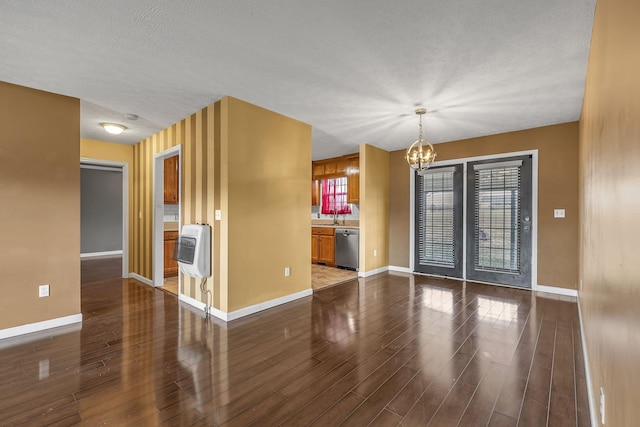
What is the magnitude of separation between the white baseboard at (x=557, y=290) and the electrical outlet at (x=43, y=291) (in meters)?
6.38

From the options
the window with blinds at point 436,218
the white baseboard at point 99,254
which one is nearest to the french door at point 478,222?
the window with blinds at point 436,218

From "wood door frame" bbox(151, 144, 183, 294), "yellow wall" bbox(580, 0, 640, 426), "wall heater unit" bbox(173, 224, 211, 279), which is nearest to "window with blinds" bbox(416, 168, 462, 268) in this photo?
"yellow wall" bbox(580, 0, 640, 426)

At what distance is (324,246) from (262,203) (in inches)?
124

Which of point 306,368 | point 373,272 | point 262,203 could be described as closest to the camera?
point 306,368

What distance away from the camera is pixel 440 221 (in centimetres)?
540

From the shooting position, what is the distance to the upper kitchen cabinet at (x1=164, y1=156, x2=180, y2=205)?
5602 mm

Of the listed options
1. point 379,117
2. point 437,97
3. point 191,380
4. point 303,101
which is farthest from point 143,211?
point 437,97

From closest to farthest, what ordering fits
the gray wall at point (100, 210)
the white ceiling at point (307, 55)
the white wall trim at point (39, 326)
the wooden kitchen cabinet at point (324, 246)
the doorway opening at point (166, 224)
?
1. the white ceiling at point (307, 55)
2. the white wall trim at point (39, 326)
3. the doorway opening at point (166, 224)
4. the wooden kitchen cabinet at point (324, 246)
5. the gray wall at point (100, 210)

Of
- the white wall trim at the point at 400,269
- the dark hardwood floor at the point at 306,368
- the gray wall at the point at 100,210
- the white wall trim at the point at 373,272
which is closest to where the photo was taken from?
the dark hardwood floor at the point at 306,368

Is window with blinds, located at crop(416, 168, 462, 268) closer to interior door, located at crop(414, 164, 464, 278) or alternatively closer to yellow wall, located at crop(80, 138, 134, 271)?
interior door, located at crop(414, 164, 464, 278)

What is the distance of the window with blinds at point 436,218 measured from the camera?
208 inches

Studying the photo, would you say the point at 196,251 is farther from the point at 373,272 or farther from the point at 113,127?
the point at 373,272

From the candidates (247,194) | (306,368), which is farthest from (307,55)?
(306,368)

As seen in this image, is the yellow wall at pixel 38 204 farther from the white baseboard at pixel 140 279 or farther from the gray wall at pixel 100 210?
the gray wall at pixel 100 210
